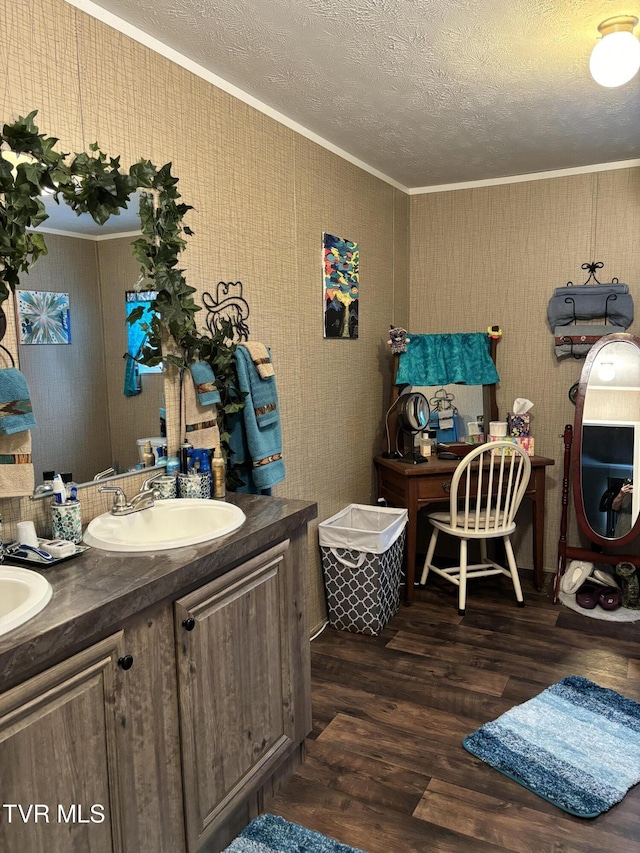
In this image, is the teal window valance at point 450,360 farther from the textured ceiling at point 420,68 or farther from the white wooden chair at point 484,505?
the textured ceiling at point 420,68

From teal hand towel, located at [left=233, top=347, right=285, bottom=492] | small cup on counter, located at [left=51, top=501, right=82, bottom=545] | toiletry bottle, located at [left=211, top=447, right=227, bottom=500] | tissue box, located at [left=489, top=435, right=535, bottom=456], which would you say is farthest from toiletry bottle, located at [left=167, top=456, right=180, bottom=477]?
tissue box, located at [left=489, top=435, right=535, bottom=456]

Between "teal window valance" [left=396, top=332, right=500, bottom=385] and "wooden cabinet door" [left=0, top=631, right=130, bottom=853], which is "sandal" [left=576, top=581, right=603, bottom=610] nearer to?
"teal window valance" [left=396, top=332, right=500, bottom=385]

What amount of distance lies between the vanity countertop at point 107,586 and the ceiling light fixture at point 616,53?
170 centimetres

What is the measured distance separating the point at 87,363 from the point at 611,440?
2.74 meters

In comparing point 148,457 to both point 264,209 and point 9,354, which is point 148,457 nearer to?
point 9,354

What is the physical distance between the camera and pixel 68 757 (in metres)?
1.29

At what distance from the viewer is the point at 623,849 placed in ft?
6.02

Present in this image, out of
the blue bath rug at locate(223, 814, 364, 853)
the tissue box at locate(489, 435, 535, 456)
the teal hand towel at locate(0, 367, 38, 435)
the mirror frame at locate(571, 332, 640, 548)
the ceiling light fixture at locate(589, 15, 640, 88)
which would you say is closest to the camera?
the teal hand towel at locate(0, 367, 38, 435)

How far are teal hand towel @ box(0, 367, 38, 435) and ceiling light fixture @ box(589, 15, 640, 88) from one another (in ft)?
6.39

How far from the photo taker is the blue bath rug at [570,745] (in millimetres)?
2068

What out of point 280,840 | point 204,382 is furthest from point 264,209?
point 280,840

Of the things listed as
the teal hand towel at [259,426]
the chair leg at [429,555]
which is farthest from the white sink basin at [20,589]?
the chair leg at [429,555]

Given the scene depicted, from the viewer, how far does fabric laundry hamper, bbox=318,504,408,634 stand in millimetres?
3104

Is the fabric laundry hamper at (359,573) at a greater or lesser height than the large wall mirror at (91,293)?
lesser
